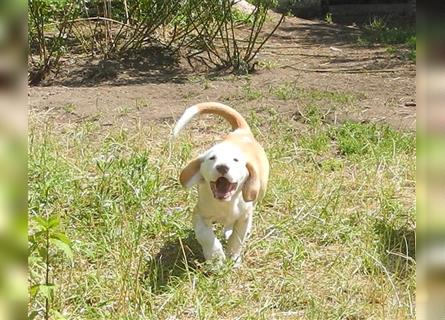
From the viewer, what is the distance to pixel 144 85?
7.38 meters

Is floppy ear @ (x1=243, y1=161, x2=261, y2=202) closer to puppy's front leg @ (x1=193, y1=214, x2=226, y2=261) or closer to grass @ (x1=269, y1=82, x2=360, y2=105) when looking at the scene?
puppy's front leg @ (x1=193, y1=214, x2=226, y2=261)

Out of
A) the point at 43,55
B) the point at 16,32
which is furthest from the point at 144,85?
the point at 16,32

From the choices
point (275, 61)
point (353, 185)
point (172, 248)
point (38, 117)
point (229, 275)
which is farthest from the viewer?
point (275, 61)

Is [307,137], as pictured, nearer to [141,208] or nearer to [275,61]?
[141,208]

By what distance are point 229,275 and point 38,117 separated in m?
2.94

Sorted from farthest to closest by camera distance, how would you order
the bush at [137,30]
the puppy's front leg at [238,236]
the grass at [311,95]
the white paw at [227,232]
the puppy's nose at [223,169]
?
the bush at [137,30] → the grass at [311,95] → the white paw at [227,232] → the puppy's front leg at [238,236] → the puppy's nose at [223,169]

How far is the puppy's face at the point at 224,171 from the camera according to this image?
Answer: 3.21 m

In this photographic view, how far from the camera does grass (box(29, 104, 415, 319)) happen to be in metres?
3.00

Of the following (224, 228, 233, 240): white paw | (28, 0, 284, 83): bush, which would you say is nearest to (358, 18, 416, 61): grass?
(28, 0, 284, 83): bush

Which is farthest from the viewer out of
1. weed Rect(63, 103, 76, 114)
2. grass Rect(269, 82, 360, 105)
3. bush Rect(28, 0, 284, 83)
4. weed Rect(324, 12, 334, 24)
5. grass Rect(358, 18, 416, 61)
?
weed Rect(324, 12, 334, 24)

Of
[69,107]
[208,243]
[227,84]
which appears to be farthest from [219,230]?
[227,84]

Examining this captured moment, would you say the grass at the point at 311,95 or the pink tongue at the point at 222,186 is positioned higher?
the pink tongue at the point at 222,186

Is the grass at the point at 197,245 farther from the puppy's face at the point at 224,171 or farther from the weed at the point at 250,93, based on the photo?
the weed at the point at 250,93

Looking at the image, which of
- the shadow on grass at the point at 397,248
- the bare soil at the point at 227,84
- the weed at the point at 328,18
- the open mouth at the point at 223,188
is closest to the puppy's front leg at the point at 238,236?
the open mouth at the point at 223,188
